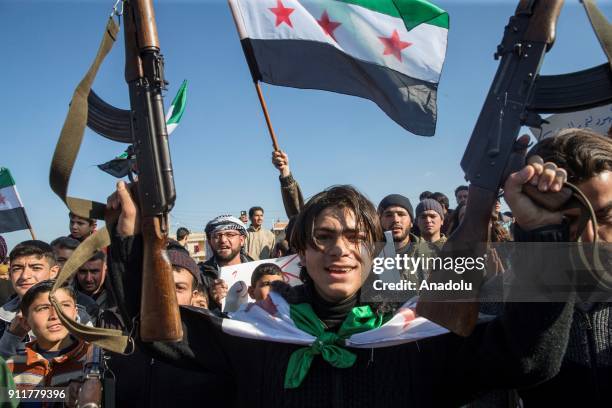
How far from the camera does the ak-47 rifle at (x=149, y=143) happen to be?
1.97 metres

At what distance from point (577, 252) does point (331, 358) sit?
94 cm

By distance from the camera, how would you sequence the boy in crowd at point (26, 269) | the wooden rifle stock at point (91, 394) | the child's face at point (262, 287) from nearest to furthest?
the wooden rifle stock at point (91, 394)
the boy in crowd at point (26, 269)
the child's face at point (262, 287)

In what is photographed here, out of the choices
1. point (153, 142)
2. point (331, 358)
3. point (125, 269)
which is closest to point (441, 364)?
point (331, 358)

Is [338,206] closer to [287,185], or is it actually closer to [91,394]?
[91,394]

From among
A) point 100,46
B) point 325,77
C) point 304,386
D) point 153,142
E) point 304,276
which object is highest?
point 325,77

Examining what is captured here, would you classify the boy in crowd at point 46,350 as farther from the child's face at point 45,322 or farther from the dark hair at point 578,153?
the dark hair at point 578,153

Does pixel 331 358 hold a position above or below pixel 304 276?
below

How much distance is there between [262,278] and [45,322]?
1.76 metres

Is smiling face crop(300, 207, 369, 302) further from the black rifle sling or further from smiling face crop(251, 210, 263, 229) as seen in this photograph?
smiling face crop(251, 210, 263, 229)

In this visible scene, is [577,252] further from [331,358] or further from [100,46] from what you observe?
[100,46]

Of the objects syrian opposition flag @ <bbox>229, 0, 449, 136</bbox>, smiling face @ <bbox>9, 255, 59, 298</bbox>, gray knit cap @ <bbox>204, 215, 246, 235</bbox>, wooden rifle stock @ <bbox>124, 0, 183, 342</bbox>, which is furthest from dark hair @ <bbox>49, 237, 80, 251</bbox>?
wooden rifle stock @ <bbox>124, 0, 183, 342</bbox>

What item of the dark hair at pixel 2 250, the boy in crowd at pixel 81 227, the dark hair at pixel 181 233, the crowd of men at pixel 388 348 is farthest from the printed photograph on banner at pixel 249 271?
the dark hair at pixel 181 233

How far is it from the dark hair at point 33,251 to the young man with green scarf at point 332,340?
299 cm

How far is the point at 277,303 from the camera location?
2.23m
